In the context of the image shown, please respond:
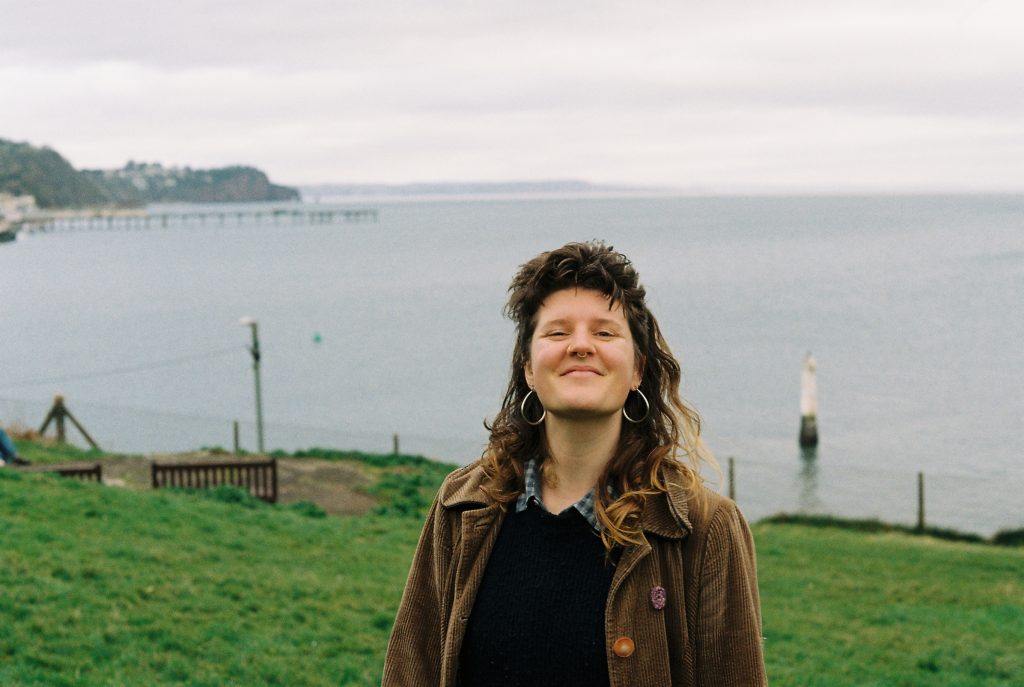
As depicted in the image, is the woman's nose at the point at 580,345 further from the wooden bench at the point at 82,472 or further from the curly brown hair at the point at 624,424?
the wooden bench at the point at 82,472

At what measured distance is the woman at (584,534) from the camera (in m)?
2.39

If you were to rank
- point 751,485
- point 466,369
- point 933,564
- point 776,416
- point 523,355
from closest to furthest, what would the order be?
point 523,355
point 933,564
point 751,485
point 776,416
point 466,369

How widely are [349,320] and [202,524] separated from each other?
60.8m

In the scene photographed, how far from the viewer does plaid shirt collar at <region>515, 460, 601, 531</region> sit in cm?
251

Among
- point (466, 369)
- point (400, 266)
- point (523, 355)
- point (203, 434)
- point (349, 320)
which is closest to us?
point (523, 355)

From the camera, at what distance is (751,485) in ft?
85.1

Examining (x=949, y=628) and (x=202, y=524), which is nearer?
(x=949, y=628)

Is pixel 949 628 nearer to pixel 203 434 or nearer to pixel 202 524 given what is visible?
pixel 202 524

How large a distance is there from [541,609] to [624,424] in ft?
1.69

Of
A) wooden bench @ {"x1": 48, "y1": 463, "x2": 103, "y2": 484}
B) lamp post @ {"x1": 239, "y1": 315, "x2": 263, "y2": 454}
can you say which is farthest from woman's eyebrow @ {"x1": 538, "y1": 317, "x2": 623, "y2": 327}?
lamp post @ {"x1": 239, "y1": 315, "x2": 263, "y2": 454}

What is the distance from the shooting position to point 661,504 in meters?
2.47

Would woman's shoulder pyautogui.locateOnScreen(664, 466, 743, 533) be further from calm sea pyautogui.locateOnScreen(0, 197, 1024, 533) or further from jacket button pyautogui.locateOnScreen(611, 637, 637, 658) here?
calm sea pyautogui.locateOnScreen(0, 197, 1024, 533)

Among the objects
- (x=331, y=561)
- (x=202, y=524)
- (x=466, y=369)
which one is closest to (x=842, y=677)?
(x=331, y=561)

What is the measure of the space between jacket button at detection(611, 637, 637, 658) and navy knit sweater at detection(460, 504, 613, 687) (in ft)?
0.15
